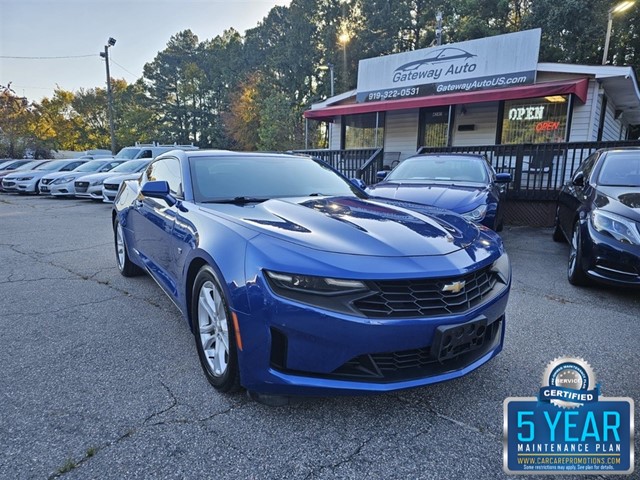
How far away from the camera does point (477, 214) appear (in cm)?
505

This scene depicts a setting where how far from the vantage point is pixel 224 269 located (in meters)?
2.03

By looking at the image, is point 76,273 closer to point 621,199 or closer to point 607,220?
point 607,220

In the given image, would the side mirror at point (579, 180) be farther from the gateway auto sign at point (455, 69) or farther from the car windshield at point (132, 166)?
the car windshield at point (132, 166)

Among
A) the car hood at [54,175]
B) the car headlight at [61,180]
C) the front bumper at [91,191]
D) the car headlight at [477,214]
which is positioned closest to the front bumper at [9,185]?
the car hood at [54,175]

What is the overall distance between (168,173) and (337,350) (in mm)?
2483

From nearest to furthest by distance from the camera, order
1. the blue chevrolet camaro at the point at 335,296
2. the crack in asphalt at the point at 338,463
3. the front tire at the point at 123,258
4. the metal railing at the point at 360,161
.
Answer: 1. the crack in asphalt at the point at 338,463
2. the blue chevrolet camaro at the point at 335,296
3. the front tire at the point at 123,258
4. the metal railing at the point at 360,161

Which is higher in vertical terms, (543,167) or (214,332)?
(543,167)

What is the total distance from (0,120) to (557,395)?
3809 centimetres

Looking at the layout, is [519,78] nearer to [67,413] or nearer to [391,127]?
[391,127]

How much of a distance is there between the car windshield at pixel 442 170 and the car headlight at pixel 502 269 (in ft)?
12.6

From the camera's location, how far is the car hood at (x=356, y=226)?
199 centimetres

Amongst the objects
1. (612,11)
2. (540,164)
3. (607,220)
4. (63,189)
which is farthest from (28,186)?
(612,11)

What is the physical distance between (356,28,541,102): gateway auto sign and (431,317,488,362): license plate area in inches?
459

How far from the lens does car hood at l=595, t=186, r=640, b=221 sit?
373 centimetres
